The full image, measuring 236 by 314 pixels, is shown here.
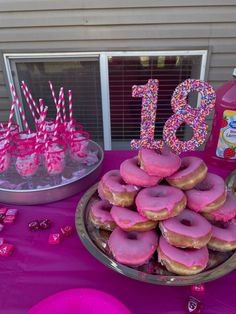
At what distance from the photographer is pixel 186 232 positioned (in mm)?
622

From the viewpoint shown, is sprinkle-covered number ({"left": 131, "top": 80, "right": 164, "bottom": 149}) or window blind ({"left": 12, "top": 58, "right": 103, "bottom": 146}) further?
window blind ({"left": 12, "top": 58, "right": 103, "bottom": 146})

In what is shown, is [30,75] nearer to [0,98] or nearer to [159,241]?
[0,98]

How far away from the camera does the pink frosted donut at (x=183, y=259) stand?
0.61 meters

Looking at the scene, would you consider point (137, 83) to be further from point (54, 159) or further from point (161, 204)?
point (161, 204)

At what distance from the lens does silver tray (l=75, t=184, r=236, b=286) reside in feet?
2.01

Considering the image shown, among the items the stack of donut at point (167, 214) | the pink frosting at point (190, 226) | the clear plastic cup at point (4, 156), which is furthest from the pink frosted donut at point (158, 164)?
the clear plastic cup at point (4, 156)

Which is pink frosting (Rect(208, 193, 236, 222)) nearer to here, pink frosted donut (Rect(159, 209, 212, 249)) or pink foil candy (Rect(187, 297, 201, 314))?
pink frosted donut (Rect(159, 209, 212, 249))

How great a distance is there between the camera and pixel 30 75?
213 centimetres

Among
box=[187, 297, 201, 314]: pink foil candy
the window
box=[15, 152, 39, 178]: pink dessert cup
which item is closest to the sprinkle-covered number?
box=[15, 152, 39, 178]: pink dessert cup

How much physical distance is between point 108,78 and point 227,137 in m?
1.26

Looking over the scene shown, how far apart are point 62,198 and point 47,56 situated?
1351 mm

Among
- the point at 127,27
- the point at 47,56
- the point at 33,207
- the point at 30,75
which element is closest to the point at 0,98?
the point at 30,75

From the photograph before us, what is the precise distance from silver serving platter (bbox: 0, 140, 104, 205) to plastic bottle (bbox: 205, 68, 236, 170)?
50cm

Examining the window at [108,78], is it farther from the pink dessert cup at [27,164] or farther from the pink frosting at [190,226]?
the pink frosting at [190,226]
